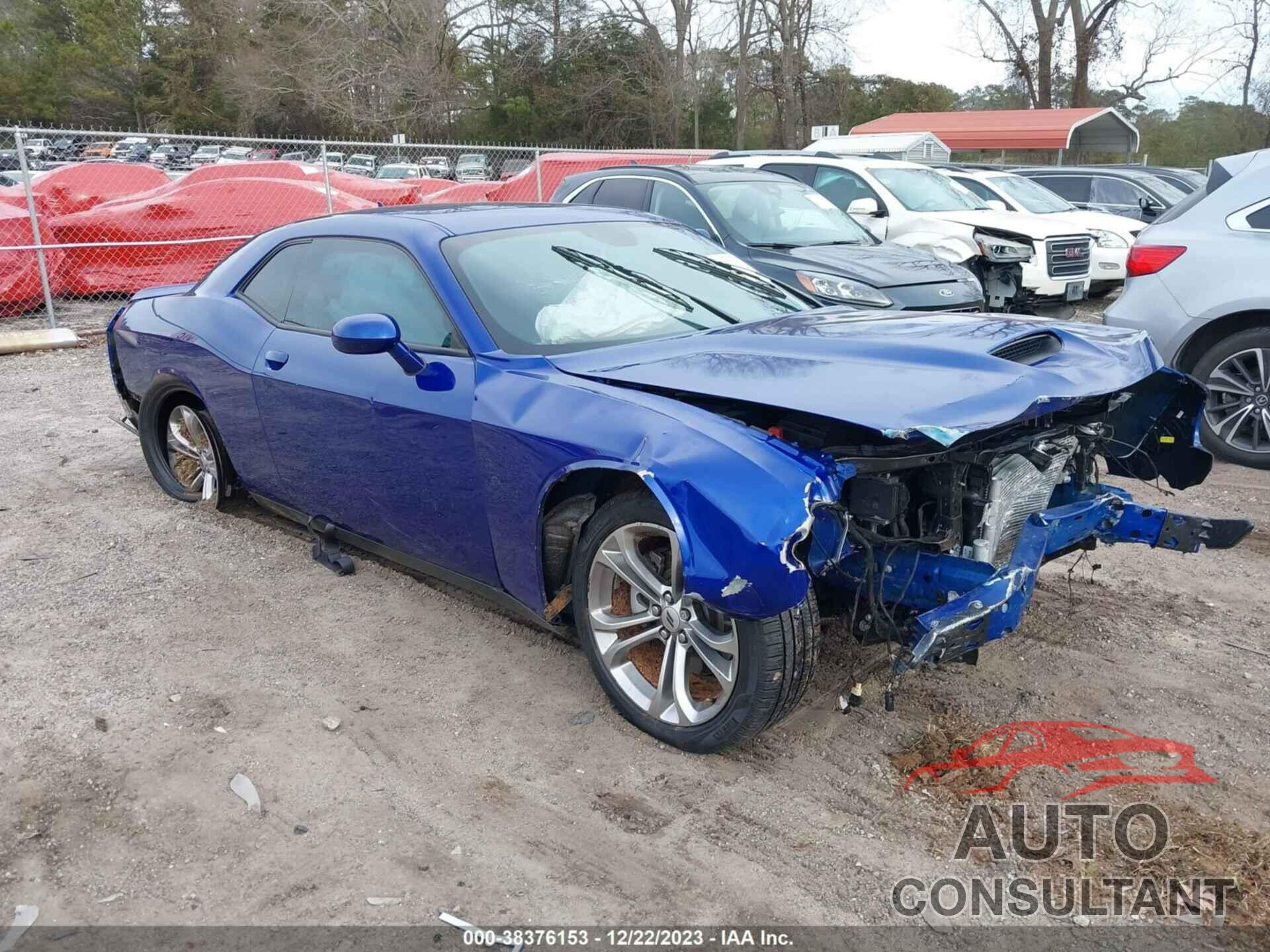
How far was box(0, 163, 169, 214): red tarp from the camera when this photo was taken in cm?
1384

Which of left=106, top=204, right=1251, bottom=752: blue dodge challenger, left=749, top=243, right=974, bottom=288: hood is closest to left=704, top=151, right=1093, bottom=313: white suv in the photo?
left=749, top=243, right=974, bottom=288: hood

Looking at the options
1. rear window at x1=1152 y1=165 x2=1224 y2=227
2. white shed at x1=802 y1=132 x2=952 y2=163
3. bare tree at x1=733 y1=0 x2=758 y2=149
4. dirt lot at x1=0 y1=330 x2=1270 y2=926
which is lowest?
dirt lot at x1=0 y1=330 x2=1270 y2=926

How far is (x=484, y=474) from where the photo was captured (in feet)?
11.8

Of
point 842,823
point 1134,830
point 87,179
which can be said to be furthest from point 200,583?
point 87,179

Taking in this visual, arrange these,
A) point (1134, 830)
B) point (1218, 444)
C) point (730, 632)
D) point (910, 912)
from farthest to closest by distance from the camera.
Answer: point (1218, 444) < point (730, 632) < point (1134, 830) < point (910, 912)

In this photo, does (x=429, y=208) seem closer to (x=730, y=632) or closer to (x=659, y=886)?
(x=730, y=632)

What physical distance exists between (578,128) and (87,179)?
3179 cm

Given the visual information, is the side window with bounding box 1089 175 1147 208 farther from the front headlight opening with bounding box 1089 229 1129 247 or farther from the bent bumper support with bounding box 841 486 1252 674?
the bent bumper support with bounding box 841 486 1252 674

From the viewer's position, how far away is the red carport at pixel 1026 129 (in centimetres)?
3117

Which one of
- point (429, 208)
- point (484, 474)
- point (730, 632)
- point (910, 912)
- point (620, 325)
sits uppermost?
point (429, 208)

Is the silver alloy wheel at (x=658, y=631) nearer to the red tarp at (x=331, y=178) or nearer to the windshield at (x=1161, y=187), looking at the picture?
the red tarp at (x=331, y=178)

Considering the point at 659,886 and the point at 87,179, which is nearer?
the point at 659,886

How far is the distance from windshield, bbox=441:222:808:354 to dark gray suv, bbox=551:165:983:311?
320cm

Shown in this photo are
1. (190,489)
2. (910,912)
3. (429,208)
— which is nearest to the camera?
(910,912)
